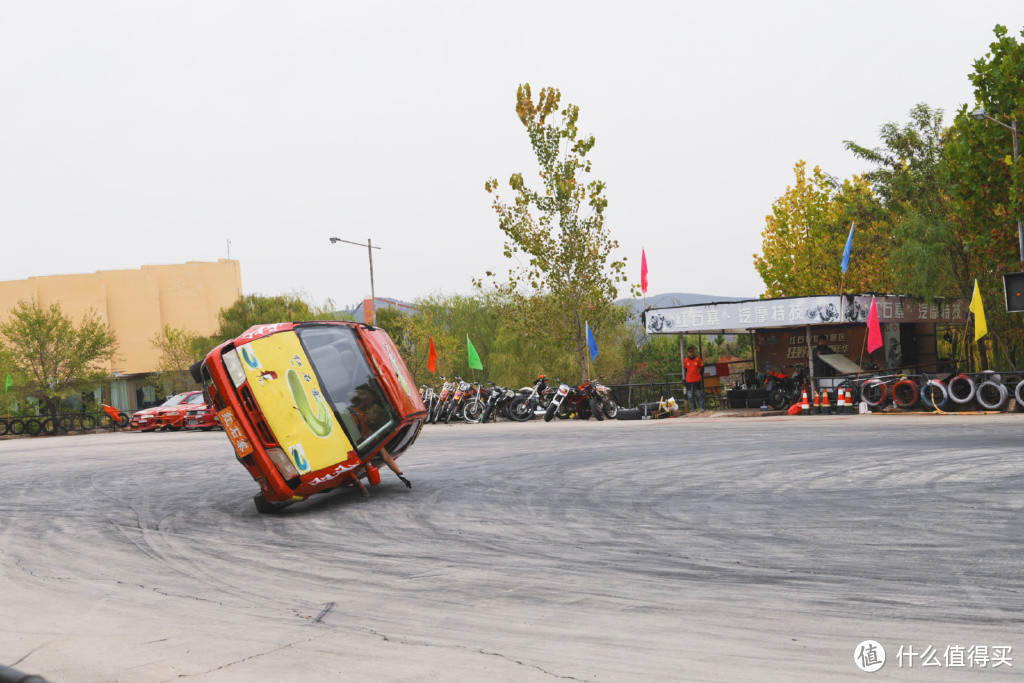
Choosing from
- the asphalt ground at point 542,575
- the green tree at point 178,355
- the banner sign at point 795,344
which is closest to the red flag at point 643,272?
the banner sign at point 795,344

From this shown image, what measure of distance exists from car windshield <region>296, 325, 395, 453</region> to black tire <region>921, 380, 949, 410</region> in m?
16.4

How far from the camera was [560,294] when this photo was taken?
36.2m

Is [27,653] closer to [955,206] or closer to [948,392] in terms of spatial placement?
[948,392]

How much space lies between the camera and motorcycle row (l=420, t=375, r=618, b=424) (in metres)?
29.3

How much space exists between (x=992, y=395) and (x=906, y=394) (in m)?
2.11

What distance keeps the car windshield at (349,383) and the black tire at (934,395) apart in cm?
1637

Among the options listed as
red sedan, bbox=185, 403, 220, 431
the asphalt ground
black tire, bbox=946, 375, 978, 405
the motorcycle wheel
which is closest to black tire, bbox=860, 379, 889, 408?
black tire, bbox=946, 375, 978, 405

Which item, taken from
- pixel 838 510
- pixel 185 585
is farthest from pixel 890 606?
pixel 185 585

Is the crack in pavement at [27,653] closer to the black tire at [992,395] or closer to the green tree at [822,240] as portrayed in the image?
the black tire at [992,395]

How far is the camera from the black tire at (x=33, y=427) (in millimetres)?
41247

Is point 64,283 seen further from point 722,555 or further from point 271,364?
point 722,555

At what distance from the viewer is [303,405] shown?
10820mm

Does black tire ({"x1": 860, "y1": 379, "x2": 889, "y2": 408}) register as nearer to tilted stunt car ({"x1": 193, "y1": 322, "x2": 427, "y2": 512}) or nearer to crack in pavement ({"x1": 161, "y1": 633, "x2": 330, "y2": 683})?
tilted stunt car ({"x1": 193, "y1": 322, "x2": 427, "y2": 512})

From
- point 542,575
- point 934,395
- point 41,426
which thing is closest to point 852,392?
point 934,395
